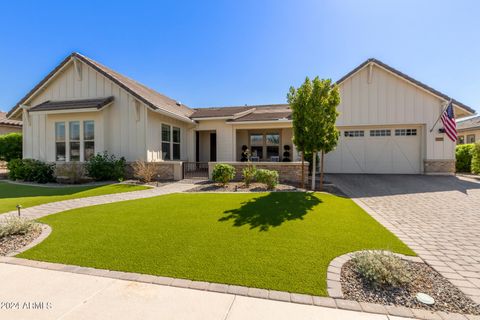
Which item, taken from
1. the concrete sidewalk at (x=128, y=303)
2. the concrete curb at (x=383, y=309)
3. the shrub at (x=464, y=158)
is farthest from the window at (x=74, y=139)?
the shrub at (x=464, y=158)

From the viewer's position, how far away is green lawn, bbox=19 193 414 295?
11.6 ft

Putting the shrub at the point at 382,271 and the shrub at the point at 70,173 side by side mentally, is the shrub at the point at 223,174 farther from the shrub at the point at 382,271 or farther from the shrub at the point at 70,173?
the shrub at the point at 70,173

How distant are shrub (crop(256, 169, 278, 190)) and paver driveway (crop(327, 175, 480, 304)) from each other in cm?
312

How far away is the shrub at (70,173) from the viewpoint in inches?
485

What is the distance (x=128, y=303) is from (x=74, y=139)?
1423 cm

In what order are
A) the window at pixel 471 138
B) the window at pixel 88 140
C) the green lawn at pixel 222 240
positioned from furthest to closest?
1. the window at pixel 471 138
2. the window at pixel 88 140
3. the green lawn at pixel 222 240

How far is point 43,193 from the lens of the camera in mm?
9797

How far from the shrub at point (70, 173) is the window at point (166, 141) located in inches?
179

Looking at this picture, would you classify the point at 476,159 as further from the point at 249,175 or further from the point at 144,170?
the point at 144,170

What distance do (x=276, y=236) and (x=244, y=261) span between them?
1.27 m

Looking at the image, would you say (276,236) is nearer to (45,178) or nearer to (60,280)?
(60,280)

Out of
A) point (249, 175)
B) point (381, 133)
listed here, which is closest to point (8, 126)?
point (249, 175)

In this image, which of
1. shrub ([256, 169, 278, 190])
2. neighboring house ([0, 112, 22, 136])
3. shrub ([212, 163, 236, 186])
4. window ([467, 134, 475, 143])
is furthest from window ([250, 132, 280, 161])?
neighboring house ([0, 112, 22, 136])

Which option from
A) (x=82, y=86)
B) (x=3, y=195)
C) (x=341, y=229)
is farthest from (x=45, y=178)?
(x=341, y=229)
